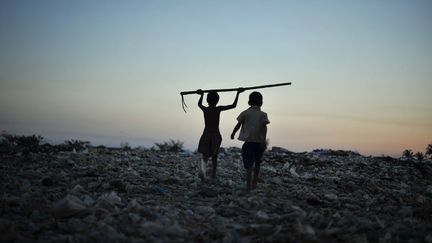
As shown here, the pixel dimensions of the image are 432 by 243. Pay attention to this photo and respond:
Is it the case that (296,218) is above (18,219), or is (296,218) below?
above

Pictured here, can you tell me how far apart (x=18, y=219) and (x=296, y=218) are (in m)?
3.01

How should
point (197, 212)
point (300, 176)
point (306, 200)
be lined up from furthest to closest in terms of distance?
point (300, 176)
point (306, 200)
point (197, 212)

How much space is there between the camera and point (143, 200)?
591 centimetres

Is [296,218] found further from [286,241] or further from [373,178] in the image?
[373,178]

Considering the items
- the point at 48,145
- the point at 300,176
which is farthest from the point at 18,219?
the point at 48,145

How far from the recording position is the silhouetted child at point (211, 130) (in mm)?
7855

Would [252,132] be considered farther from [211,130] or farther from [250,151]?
[211,130]

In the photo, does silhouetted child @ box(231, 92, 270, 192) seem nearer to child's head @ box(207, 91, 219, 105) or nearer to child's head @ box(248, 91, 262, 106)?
child's head @ box(248, 91, 262, 106)

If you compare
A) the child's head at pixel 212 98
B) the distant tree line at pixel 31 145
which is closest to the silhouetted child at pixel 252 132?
the child's head at pixel 212 98

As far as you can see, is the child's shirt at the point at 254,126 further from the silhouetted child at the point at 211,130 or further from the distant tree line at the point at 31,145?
the distant tree line at the point at 31,145

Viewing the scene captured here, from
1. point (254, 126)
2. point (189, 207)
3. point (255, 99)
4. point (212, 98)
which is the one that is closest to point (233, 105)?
point (212, 98)

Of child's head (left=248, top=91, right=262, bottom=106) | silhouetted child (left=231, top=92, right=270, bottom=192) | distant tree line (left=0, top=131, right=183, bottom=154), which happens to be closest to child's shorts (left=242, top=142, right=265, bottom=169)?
silhouetted child (left=231, top=92, right=270, bottom=192)

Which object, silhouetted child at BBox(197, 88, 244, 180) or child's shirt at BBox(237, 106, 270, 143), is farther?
silhouetted child at BBox(197, 88, 244, 180)

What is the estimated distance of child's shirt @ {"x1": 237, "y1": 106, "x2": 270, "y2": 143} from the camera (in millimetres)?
6902
